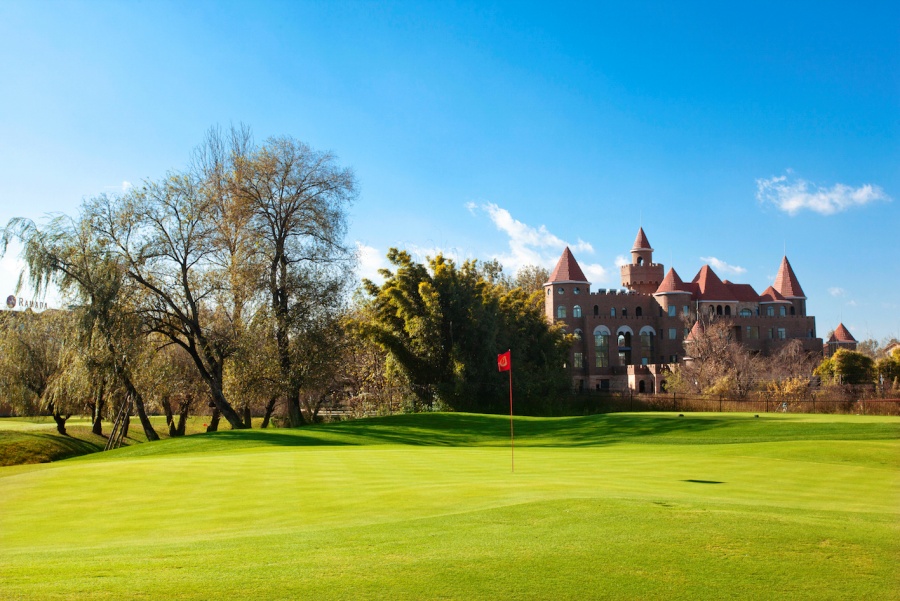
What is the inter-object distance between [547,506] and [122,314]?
26.9 metres

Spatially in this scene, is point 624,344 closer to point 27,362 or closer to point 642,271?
point 642,271

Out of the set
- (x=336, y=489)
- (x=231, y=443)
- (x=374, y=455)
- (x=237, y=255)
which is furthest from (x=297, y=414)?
(x=336, y=489)

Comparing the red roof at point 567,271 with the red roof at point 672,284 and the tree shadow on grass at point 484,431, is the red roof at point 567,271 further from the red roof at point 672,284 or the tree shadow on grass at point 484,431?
the tree shadow on grass at point 484,431

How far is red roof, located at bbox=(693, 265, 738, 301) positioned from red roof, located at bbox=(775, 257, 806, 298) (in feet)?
26.4

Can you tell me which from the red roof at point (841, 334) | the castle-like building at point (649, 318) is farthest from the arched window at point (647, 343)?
the red roof at point (841, 334)

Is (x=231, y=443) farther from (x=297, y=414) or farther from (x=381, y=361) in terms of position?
(x=381, y=361)

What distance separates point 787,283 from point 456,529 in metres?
96.4

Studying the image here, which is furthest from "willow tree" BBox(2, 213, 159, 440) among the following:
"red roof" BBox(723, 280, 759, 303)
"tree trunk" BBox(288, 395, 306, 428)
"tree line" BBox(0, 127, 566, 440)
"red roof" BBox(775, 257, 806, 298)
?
"red roof" BBox(775, 257, 806, 298)

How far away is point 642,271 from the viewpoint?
94188 millimetres

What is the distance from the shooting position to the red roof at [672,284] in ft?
290

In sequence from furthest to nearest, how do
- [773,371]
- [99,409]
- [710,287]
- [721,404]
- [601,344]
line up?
[710,287], [601,344], [773,371], [721,404], [99,409]

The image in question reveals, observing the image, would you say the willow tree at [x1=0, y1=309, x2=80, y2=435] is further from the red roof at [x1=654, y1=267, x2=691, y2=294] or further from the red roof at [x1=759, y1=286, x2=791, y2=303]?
the red roof at [x1=759, y1=286, x2=791, y2=303]

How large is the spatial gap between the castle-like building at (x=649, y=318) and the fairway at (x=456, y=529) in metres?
68.0

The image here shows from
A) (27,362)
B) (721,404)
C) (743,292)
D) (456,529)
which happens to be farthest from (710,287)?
(456,529)
